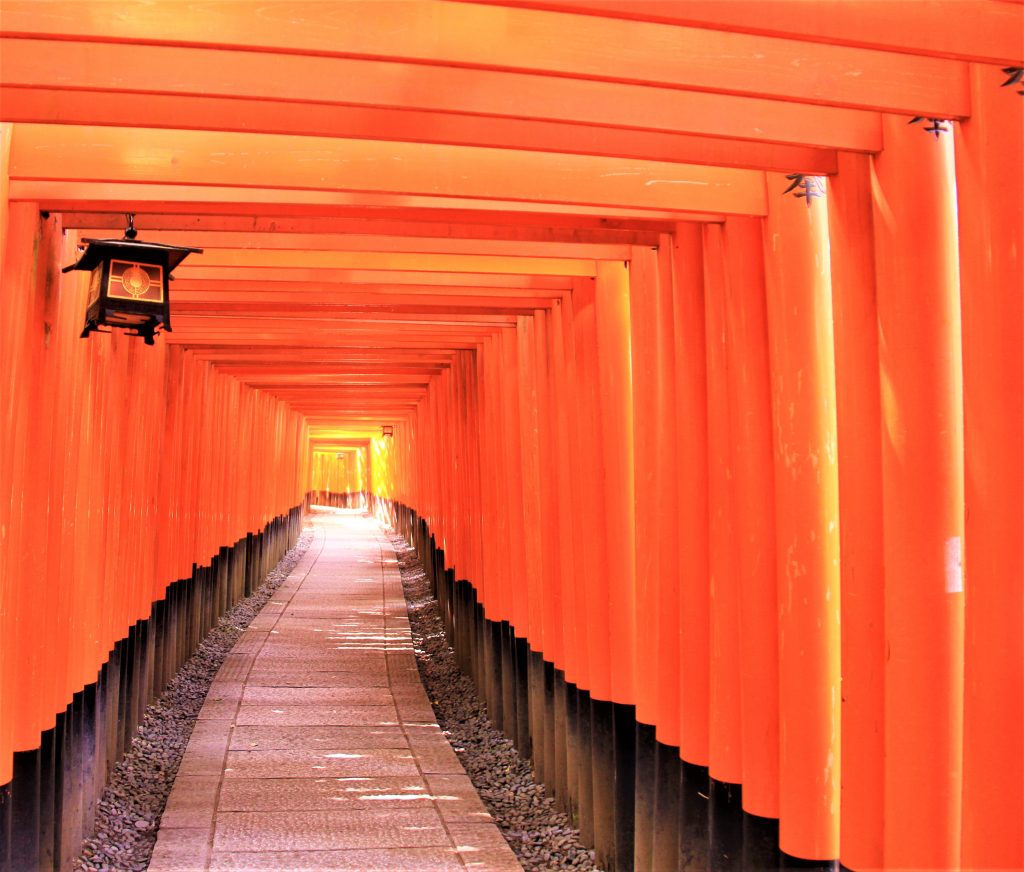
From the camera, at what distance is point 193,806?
671 cm

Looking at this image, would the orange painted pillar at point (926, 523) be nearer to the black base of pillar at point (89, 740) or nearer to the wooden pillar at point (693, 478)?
the wooden pillar at point (693, 478)

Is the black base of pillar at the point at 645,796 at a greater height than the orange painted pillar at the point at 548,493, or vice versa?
the orange painted pillar at the point at 548,493

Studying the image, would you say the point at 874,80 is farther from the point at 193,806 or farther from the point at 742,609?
the point at 193,806

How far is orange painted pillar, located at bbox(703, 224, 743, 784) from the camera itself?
432cm

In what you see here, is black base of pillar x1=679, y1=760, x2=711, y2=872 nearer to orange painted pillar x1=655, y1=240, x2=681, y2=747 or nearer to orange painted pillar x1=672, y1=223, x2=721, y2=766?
orange painted pillar x1=672, y1=223, x2=721, y2=766

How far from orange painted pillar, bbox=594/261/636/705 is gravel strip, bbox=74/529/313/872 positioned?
2878mm

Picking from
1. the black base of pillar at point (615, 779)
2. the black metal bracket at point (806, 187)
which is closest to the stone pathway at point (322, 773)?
the black base of pillar at point (615, 779)

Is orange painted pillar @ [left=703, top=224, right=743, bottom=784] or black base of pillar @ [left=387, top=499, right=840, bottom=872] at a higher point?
orange painted pillar @ [left=703, top=224, right=743, bottom=784]

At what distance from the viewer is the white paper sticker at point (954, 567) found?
119 inches

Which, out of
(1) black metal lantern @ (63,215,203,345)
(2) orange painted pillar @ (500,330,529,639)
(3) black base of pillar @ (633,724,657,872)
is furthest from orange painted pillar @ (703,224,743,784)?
(2) orange painted pillar @ (500,330,529,639)

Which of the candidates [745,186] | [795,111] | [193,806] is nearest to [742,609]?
[745,186]

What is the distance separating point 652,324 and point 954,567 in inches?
97.4

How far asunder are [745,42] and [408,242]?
2840mm

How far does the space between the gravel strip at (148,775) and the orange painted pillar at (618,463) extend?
2.88m
